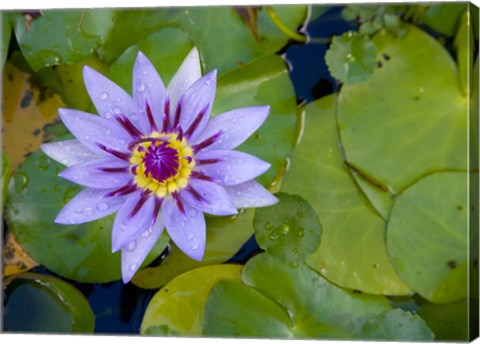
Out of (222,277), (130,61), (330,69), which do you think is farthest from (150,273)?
(330,69)

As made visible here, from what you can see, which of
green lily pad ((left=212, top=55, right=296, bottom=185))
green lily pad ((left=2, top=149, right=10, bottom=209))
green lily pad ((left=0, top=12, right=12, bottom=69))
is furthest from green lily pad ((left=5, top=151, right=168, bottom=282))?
green lily pad ((left=212, top=55, right=296, bottom=185))

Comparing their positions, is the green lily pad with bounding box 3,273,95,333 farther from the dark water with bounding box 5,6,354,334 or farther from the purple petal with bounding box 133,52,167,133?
the purple petal with bounding box 133,52,167,133

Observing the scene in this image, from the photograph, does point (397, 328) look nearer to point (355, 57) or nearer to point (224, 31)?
point (355, 57)

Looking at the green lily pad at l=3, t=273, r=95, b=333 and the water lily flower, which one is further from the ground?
the water lily flower

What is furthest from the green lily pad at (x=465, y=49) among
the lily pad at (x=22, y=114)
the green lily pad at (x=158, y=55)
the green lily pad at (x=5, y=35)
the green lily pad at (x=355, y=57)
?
the green lily pad at (x=5, y=35)

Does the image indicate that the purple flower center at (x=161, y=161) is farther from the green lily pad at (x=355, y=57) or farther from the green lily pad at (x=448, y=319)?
the green lily pad at (x=448, y=319)

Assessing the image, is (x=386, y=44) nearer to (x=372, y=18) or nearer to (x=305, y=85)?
(x=372, y=18)
